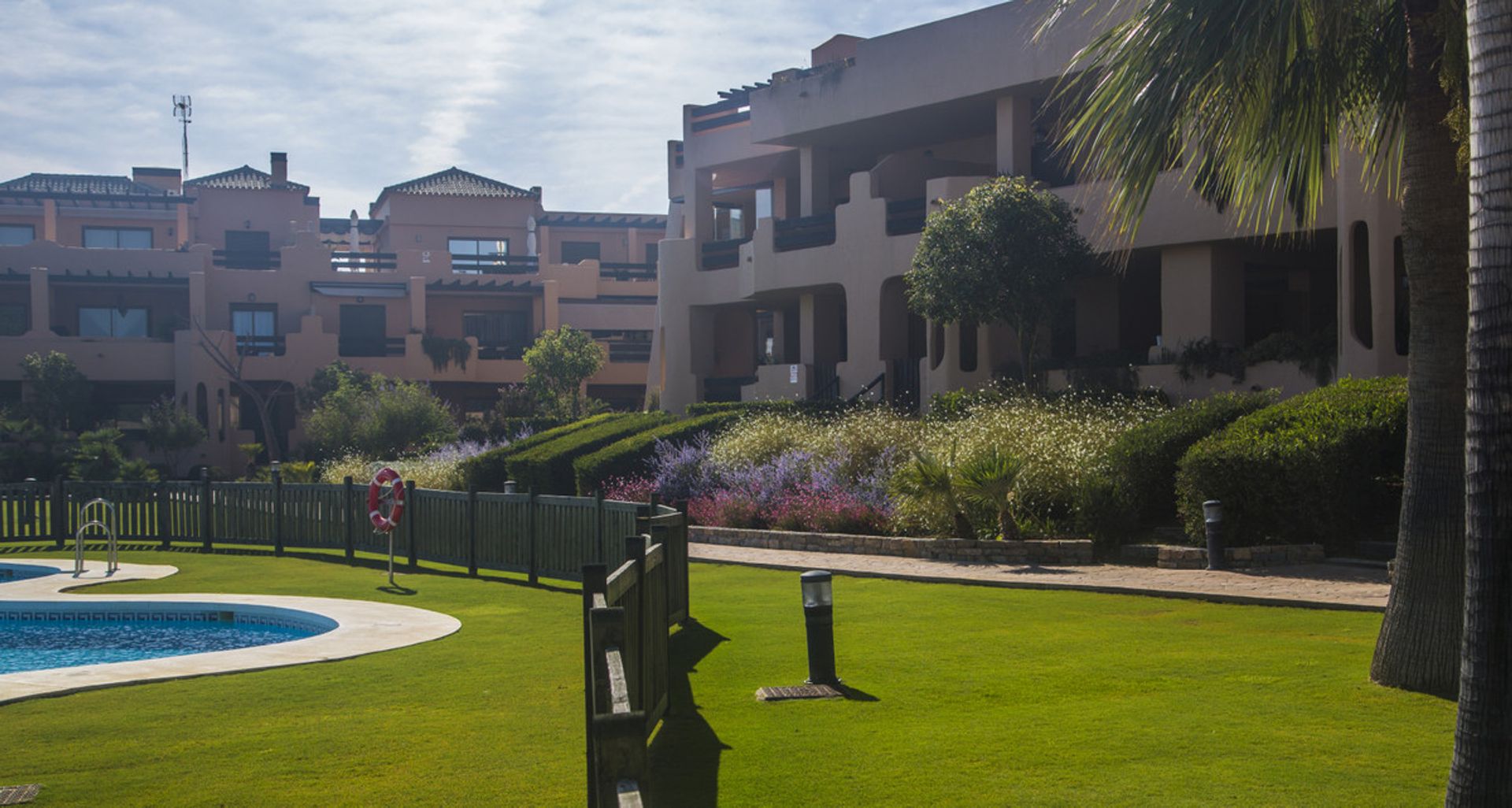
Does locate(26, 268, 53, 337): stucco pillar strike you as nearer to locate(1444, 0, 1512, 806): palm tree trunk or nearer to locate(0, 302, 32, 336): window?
locate(0, 302, 32, 336): window

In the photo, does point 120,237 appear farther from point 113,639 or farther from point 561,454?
point 113,639

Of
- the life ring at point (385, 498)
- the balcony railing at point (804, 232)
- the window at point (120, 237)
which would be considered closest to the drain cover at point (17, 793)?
the life ring at point (385, 498)

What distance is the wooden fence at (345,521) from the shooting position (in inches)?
672

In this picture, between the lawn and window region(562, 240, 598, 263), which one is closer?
the lawn

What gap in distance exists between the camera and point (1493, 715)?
5059 mm

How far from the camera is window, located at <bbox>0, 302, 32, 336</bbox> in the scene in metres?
49.2

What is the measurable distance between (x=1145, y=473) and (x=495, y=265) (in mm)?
41592

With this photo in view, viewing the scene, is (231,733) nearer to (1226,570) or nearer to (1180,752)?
(1180,752)

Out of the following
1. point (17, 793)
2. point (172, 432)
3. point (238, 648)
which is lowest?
point (238, 648)

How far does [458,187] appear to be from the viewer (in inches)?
2346

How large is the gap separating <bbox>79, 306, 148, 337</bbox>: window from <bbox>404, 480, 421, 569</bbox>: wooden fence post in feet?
115

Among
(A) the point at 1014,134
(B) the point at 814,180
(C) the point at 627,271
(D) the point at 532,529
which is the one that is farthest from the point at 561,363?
(D) the point at 532,529

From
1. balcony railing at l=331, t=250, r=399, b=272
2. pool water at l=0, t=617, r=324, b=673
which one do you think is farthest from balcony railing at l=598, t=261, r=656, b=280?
pool water at l=0, t=617, r=324, b=673

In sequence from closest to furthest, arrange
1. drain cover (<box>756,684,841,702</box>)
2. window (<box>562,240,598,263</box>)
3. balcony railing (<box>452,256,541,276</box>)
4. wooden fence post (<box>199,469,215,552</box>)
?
drain cover (<box>756,684,841,702</box>), wooden fence post (<box>199,469,215,552</box>), balcony railing (<box>452,256,541,276</box>), window (<box>562,240,598,263</box>)
